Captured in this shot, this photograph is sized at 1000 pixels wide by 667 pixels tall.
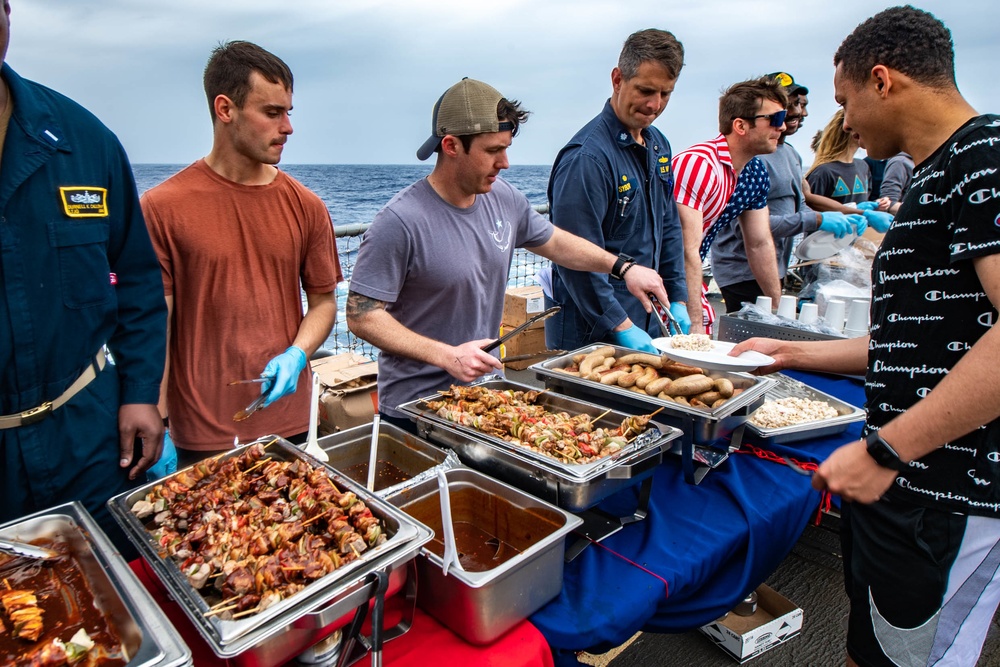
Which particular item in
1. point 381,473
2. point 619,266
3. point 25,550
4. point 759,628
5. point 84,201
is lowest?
point 759,628

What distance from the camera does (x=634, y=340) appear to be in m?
2.96

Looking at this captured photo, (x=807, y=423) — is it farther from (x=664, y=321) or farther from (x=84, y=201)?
(x=84, y=201)

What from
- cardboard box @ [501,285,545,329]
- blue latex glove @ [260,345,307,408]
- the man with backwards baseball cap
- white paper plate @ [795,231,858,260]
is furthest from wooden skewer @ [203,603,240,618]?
white paper plate @ [795,231,858,260]

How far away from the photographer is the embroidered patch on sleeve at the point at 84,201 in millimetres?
1568

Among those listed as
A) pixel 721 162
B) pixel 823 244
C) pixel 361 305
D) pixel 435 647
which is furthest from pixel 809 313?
pixel 435 647

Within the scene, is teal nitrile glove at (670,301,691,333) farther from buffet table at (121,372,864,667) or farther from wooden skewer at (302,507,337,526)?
wooden skewer at (302,507,337,526)

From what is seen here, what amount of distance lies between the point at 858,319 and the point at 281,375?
3176 millimetres

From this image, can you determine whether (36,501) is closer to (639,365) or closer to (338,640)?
(338,640)

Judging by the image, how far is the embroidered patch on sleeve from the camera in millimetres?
1568

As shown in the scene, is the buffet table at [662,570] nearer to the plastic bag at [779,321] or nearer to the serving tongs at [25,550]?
the serving tongs at [25,550]

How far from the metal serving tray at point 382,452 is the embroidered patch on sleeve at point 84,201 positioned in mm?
892

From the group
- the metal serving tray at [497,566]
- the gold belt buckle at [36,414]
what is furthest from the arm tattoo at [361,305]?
the gold belt buckle at [36,414]

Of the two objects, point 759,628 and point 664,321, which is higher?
point 664,321

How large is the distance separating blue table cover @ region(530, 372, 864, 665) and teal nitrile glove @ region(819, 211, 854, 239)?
2.99 meters
